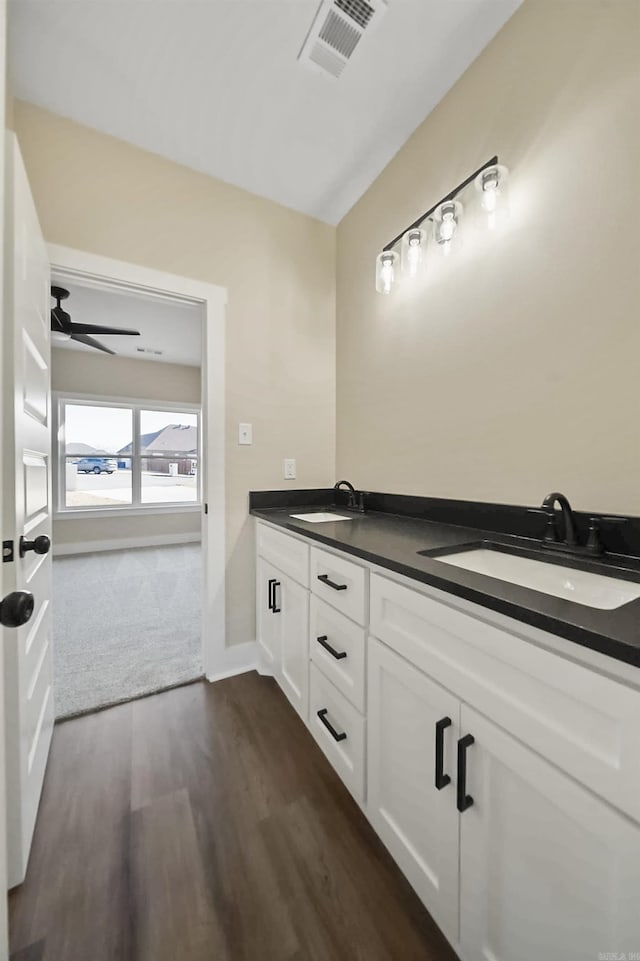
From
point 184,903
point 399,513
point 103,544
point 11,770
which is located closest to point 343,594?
point 399,513

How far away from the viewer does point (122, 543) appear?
4656mm

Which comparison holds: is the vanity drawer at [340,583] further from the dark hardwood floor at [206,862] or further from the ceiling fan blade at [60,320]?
the ceiling fan blade at [60,320]

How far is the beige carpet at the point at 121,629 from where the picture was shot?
1776 millimetres

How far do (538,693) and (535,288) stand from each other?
3.80ft

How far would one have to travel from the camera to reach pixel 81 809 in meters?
1.15

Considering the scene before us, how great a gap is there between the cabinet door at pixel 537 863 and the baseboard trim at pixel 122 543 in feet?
15.9

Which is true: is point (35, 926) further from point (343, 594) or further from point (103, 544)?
point (103, 544)

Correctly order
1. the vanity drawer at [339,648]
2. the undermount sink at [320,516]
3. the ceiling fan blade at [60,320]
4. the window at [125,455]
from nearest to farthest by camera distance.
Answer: the vanity drawer at [339,648]
the undermount sink at [320,516]
the ceiling fan blade at [60,320]
the window at [125,455]

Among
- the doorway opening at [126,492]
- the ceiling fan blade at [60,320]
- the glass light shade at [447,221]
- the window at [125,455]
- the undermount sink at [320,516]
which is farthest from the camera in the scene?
the window at [125,455]

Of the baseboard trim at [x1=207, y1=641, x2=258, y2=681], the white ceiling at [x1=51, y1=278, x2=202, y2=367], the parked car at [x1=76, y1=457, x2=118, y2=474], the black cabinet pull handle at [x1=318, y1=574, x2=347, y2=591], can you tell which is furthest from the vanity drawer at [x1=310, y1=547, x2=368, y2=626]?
the parked car at [x1=76, y1=457, x2=118, y2=474]

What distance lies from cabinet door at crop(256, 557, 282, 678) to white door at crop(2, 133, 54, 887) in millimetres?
863

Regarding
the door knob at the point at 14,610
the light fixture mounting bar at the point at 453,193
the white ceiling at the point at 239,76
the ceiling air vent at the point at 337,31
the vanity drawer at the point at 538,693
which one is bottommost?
the vanity drawer at the point at 538,693

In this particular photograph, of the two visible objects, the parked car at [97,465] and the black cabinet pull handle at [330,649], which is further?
the parked car at [97,465]

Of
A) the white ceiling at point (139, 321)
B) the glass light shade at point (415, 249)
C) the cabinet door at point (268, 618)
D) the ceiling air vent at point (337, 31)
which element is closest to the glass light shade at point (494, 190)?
the glass light shade at point (415, 249)
